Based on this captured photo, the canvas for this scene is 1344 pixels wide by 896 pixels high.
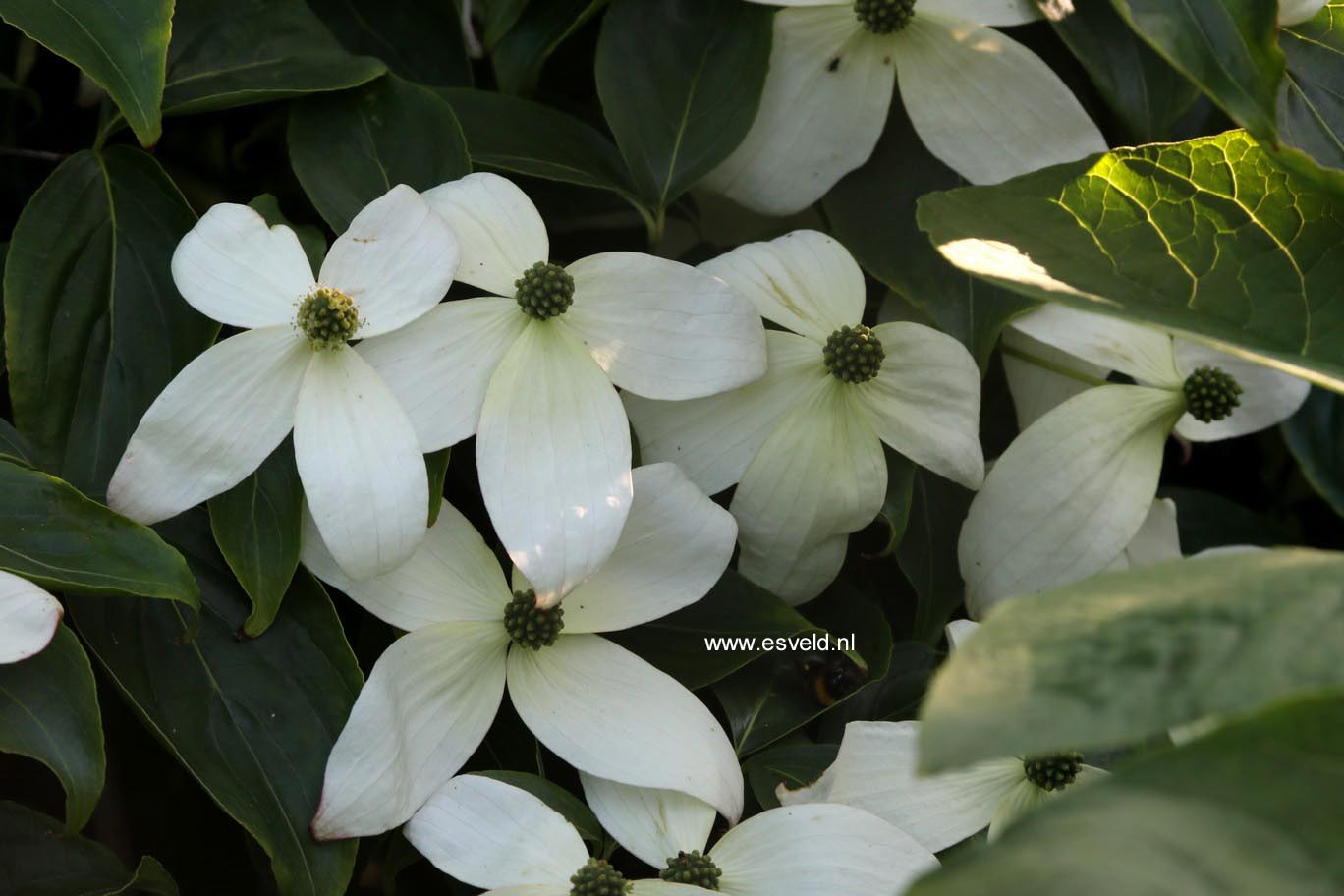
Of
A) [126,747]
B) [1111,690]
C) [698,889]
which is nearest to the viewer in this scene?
[1111,690]

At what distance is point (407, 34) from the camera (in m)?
0.48

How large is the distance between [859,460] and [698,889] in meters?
0.15

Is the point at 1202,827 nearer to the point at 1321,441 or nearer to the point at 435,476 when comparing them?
the point at 435,476

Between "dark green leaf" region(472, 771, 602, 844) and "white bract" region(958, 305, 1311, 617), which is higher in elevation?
"white bract" region(958, 305, 1311, 617)

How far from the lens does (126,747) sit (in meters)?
0.45

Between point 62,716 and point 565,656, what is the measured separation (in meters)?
0.15

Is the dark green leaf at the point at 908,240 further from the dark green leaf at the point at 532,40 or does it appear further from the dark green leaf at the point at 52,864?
the dark green leaf at the point at 52,864

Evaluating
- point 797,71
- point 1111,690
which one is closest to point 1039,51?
point 797,71

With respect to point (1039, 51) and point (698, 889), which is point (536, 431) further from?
point (1039, 51)

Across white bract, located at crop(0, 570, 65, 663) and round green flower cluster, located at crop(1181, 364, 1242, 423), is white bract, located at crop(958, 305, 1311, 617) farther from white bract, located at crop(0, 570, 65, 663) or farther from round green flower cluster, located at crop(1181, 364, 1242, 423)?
white bract, located at crop(0, 570, 65, 663)

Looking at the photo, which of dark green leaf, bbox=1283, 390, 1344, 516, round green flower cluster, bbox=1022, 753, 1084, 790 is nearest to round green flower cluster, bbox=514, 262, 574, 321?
round green flower cluster, bbox=1022, 753, 1084, 790

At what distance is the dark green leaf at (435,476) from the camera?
0.37 meters

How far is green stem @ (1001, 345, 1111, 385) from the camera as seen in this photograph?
17.8 inches

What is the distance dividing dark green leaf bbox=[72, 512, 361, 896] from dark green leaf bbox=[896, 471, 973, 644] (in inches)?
8.1
